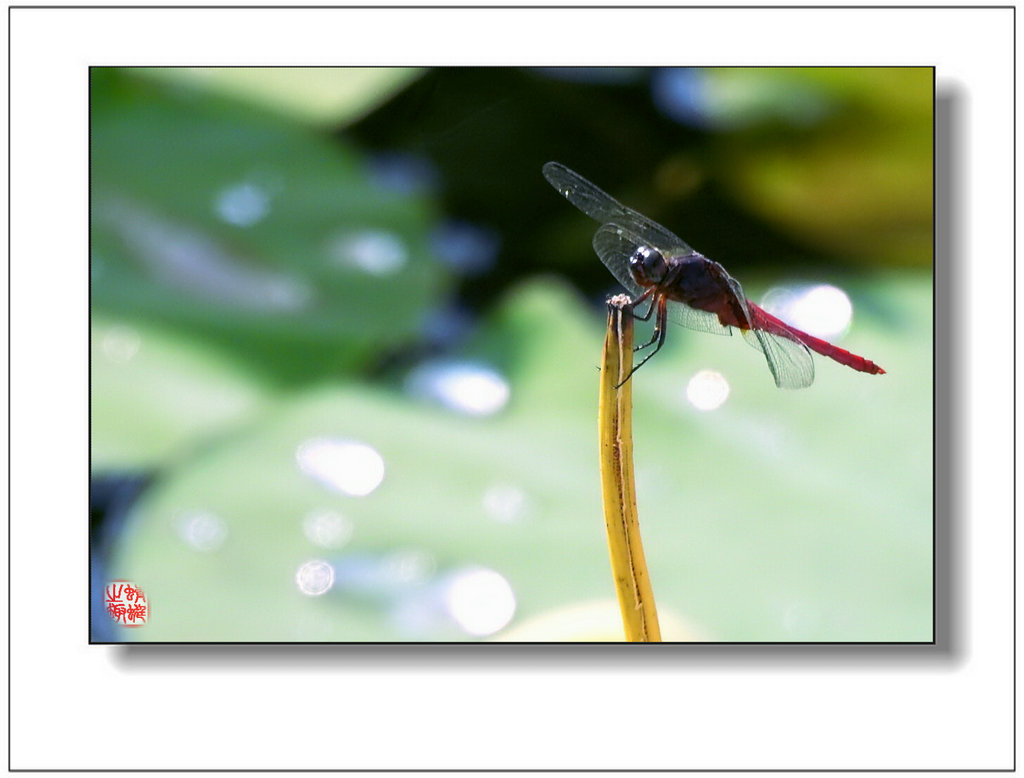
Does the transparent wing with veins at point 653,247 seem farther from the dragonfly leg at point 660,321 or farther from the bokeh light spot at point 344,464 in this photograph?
the bokeh light spot at point 344,464

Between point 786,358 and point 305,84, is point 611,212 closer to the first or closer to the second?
point 786,358

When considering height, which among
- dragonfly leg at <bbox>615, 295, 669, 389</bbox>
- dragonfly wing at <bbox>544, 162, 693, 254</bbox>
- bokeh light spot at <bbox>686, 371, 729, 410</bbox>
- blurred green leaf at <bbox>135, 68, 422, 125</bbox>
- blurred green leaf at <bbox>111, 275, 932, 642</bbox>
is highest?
blurred green leaf at <bbox>135, 68, 422, 125</bbox>

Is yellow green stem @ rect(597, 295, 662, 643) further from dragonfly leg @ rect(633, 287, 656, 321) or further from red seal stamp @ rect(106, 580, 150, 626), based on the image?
red seal stamp @ rect(106, 580, 150, 626)

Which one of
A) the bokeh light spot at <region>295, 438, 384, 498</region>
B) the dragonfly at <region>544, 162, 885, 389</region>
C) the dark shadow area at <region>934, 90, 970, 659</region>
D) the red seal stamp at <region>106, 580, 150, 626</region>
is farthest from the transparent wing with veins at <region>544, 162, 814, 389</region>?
the red seal stamp at <region>106, 580, 150, 626</region>

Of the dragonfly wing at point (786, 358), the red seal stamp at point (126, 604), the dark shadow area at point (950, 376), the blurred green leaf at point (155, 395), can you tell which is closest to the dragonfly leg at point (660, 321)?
the dragonfly wing at point (786, 358)

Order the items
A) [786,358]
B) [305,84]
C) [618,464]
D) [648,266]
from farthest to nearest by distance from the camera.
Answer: [305,84], [786,358], [648,266], [618,464]

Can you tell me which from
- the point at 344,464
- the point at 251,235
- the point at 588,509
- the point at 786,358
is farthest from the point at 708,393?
the point at 251,235
